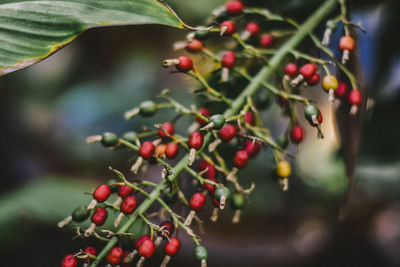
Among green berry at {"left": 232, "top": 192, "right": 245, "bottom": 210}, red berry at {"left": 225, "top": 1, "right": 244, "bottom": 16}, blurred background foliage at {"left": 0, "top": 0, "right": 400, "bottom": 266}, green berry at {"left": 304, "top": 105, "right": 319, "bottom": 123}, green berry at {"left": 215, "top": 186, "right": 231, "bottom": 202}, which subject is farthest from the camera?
Result: blurred background foliage at {"left": 0, "top": 0, "right": 400, "bottom": 266}

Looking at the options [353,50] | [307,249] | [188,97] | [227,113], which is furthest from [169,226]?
[307,249]

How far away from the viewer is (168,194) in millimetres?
930

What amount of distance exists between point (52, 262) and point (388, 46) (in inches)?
72.0

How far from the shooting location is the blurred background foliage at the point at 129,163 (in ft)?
7.12

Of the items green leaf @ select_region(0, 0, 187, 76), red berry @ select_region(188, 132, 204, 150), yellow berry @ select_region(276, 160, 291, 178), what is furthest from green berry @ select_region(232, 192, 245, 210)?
green leaf @ select_region(0, 0, 187, 76)

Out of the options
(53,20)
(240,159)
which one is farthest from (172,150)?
(53,20)

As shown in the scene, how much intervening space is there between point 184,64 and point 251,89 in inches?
8.1

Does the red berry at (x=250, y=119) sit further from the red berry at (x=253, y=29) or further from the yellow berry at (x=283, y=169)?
the red berry at (x=253, y=29)

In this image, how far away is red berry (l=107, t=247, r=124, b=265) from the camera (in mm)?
822

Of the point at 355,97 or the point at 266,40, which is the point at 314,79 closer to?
the point at 355,97

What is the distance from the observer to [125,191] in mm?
909

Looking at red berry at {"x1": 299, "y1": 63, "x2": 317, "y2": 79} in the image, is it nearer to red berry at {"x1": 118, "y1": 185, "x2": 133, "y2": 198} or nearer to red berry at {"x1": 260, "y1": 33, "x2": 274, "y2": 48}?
red berry at {"x1": 260, "y1": 33, "x2": 274, "y2": 48}

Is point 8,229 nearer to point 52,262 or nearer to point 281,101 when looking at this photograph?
point 52,262

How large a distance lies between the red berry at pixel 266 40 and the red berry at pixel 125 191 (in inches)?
26.7
